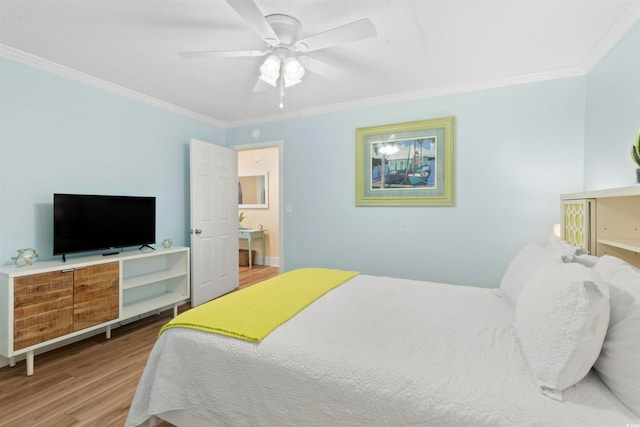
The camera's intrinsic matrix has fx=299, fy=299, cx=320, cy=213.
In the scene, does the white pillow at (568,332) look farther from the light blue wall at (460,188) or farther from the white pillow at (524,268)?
the light blue wall at (460,188)

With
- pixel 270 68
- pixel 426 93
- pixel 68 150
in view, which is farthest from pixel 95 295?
pixel 426 93

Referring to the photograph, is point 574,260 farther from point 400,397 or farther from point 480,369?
point 400,397

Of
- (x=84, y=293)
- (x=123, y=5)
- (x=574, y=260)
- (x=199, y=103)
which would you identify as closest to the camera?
(x=574, y=260)

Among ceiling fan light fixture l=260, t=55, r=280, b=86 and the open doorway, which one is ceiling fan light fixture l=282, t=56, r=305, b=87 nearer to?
ceiling fan light fixture l=260, t=55, r=280, b=86

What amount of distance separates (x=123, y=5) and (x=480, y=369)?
2653 mm

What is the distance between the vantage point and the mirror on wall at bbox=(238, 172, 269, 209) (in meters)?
6.07

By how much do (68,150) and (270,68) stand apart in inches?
82.0

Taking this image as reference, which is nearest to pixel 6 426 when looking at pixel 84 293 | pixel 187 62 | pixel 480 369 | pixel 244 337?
pixel 84 293

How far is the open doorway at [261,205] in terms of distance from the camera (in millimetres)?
6004

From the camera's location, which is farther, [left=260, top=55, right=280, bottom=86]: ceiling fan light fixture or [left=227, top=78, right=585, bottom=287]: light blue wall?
[left=227, top=78, right=585, bottom=287]: light blue wall

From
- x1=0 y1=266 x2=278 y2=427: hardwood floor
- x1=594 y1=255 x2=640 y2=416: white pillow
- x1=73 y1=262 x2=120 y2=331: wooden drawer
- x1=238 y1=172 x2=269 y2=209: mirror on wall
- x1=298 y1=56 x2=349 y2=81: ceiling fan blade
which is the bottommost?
x1=0 y1=266 x2=278 y2=427: hardwood floor

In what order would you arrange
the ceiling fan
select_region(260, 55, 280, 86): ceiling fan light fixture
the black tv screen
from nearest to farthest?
the ceiling fan, select_region(260, 55, 280, 86): ceiling fan light fixture, the black tv screen

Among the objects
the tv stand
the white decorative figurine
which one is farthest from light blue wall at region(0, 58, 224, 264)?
the tv stand

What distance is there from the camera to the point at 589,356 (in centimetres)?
97
